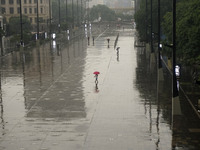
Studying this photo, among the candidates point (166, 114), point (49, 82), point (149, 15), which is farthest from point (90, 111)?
point (149, 15)

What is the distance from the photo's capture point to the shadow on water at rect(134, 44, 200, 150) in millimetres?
20589

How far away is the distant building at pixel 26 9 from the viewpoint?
140750 mm

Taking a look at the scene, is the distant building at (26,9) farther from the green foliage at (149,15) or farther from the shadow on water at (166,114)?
the shadow on water at (166,114)

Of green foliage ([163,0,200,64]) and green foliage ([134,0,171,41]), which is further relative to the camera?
green foliage ([134,0,171,41])

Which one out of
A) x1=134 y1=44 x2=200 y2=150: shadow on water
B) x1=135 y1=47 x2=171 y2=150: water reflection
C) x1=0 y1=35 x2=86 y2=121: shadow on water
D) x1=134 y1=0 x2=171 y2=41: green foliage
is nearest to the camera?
x1=134 y1=44 x2=200 y2=150: shadow on water

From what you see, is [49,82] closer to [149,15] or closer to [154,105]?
[154,105]

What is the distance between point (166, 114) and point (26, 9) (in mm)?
124815

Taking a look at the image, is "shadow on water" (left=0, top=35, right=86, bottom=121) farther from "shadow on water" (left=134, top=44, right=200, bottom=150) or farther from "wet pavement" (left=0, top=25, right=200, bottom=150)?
"shadow on water" (left=134, top=44, right=200, bottom=150)

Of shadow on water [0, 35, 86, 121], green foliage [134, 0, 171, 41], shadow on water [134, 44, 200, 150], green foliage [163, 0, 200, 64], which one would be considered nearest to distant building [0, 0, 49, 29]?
green foliage [134, 0, 171, 41]

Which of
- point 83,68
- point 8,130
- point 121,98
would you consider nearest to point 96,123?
point 8,130

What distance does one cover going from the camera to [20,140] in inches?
818

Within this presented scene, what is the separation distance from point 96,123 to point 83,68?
23039 millimetres

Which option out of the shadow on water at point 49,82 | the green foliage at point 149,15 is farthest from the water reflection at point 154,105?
the green foliage at point 149,15

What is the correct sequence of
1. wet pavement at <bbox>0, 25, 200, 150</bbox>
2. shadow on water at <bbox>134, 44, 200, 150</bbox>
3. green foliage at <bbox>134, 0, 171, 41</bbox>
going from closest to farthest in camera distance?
wet pavement at <bbox>0, 25, 200, 150</bbox> < shadow on water at <bbox>134, 44, 200, 150</bbox> < green foliage at <bbox>134, 0, 171, 41</bbox>
